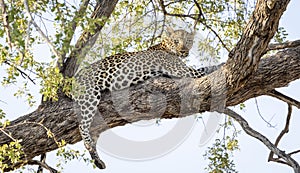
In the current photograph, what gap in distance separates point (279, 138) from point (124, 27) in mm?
2117

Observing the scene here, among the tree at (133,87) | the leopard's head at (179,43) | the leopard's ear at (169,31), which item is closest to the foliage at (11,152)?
the tree at (133,87)

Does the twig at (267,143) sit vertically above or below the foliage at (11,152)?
above

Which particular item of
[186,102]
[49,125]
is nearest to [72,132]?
[49,125]

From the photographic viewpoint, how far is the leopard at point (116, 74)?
5445 mm

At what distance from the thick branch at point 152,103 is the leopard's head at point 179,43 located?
1.08m

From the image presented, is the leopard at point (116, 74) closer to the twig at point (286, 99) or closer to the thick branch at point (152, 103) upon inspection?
the thick branch at point (152, 103)

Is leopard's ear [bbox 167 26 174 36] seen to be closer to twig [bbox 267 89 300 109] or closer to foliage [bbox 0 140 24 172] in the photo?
twig [bbox 267 89 300 109]

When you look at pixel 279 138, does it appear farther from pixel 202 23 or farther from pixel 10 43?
pixel 10 43

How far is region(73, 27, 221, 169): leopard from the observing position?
5.45m

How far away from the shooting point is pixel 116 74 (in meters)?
5.74

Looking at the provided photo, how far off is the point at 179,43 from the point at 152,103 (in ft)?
4.39

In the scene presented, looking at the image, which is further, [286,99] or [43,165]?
[286,99]

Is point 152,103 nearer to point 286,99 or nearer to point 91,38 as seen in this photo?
point 91,38

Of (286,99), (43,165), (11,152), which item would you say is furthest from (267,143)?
(11,152)
